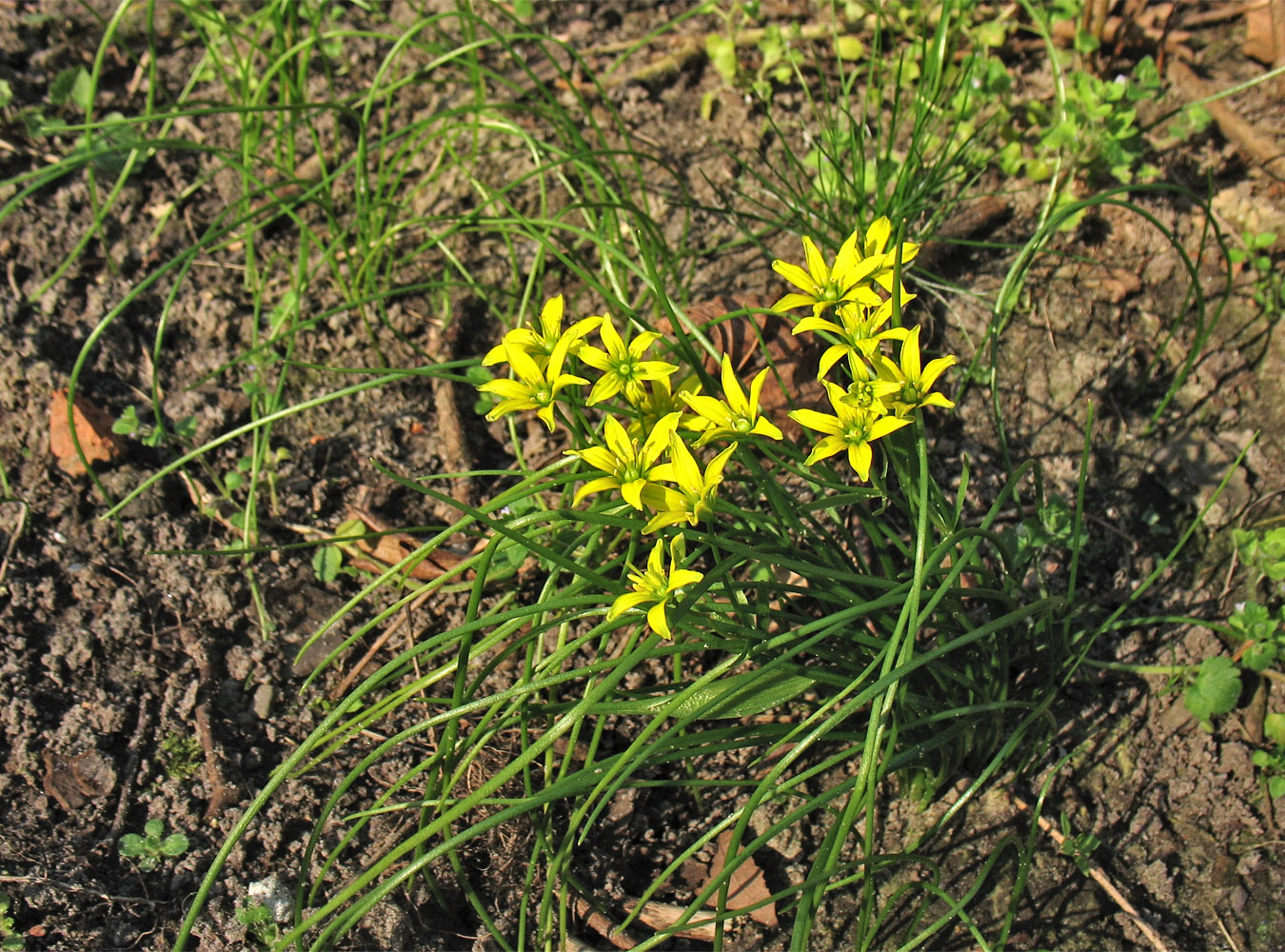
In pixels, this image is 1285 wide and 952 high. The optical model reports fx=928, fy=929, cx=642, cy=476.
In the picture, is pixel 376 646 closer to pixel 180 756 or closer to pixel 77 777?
pixel 180 756

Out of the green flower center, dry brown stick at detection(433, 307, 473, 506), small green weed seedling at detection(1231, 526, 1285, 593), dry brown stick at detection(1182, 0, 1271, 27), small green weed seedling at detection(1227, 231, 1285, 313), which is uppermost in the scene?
dry brown stick at detection(1182, 0, 1271, 27)

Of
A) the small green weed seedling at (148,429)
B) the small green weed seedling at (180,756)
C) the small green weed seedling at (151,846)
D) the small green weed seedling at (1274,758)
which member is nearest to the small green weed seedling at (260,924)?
the small green weed seedling at (151,846)

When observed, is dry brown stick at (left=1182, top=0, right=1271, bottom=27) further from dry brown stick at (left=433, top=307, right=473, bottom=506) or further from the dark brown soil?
dry brown stick at (left=433, top=307, right=473, bottom=506)

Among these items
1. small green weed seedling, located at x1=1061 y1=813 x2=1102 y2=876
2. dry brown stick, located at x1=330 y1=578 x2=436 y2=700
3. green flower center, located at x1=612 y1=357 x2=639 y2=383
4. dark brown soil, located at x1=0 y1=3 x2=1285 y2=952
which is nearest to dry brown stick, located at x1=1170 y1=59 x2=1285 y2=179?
dark brown soil, located at x1=0 y1=3 x2=1285 y2=952

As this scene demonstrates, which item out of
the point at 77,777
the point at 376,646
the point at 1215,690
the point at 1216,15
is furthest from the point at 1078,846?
the point at 1216,15

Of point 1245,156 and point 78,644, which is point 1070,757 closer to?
point 1245,156

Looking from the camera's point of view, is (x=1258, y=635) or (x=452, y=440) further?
(x=452, y=440)

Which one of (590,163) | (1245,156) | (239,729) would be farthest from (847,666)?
(1245,156)
